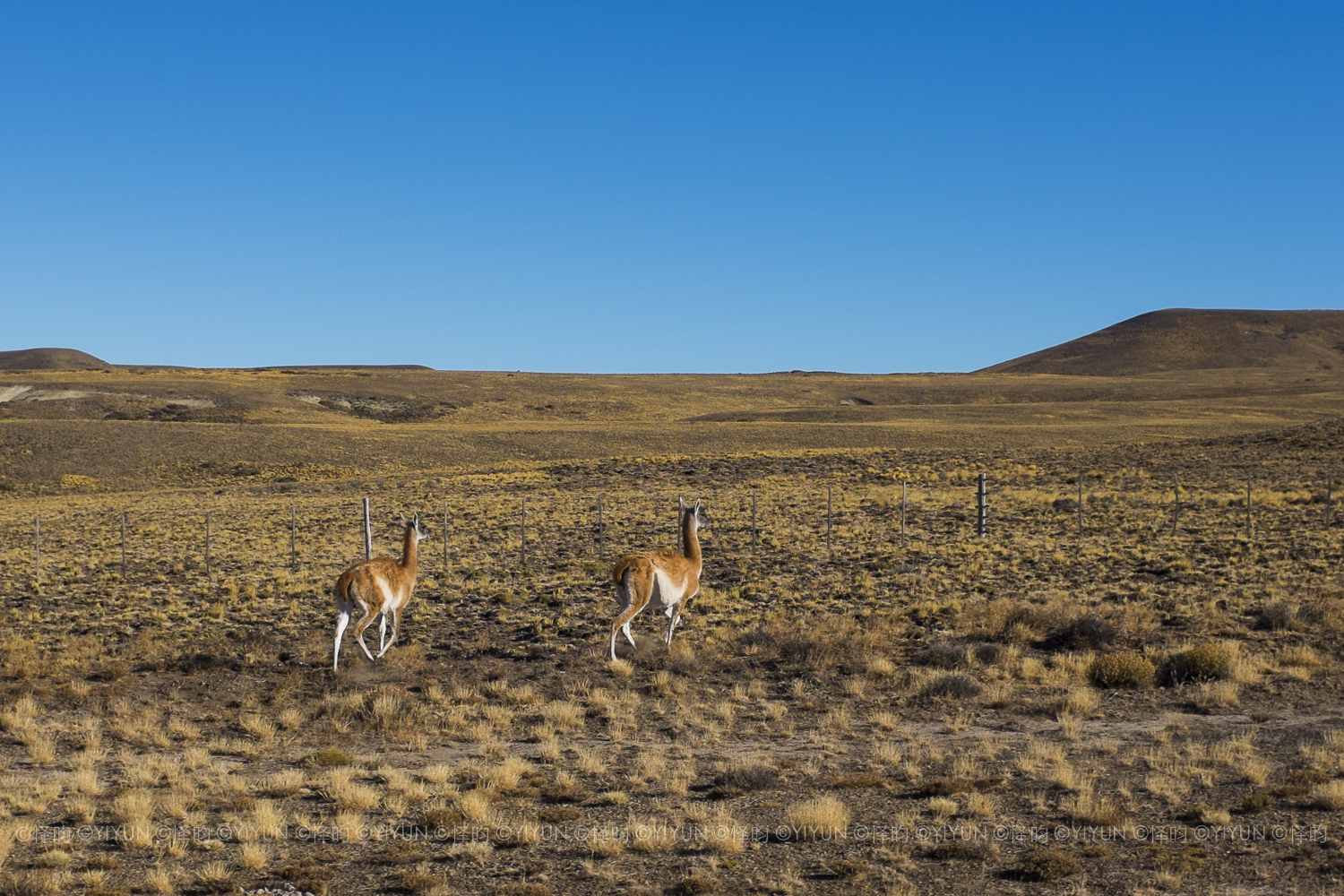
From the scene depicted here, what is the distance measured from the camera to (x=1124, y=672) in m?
13.2

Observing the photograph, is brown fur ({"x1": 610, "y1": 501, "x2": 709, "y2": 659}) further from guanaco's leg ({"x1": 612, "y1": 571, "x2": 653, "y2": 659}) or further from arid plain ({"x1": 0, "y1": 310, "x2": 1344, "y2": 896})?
arid plain ({"x1": 0, "y1": 310, "x2": 1344, "y2": 896})

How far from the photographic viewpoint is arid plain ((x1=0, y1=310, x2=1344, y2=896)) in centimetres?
784

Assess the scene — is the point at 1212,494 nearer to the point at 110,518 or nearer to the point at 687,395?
the point at 110,518

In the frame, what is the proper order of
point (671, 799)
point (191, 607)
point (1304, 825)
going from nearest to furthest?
1. point (1304, 825)
2. point (671, 799)
3. point (191, 607)

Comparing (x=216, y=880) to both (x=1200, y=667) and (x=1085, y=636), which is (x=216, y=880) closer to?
(x=1200, y=667)

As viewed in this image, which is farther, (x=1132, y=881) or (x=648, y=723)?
(x=648, y=723)

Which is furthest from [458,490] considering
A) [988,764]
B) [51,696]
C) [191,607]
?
[988,764]

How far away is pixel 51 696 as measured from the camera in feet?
42.8

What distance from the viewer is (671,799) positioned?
9.22 meters

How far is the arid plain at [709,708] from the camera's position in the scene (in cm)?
784

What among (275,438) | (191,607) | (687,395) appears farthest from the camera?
(687,395)

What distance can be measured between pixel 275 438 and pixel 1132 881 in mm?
66364

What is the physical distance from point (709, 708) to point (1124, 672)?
5030 mm

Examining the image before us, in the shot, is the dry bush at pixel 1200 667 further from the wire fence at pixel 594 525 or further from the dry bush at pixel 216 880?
the wire fence at pixel 594 525
